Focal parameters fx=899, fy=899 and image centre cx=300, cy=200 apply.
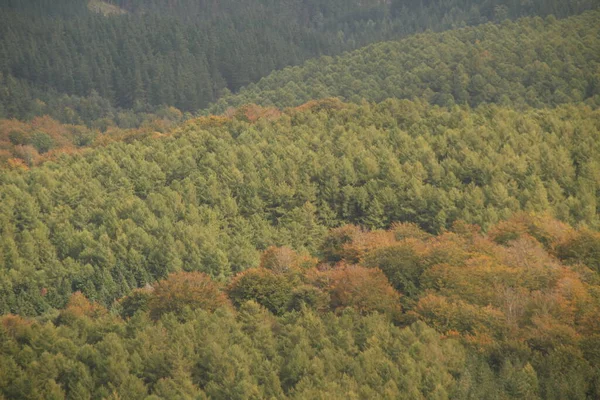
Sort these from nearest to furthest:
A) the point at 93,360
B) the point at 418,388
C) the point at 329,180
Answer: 1. the point at 418,388
2. the point at 93,360
3. the point at 329,180

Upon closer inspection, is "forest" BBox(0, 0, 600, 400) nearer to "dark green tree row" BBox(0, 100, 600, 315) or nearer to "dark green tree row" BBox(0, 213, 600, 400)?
"dark green tree row" BBox(0, 213, 600, 400)

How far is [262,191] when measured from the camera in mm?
129750

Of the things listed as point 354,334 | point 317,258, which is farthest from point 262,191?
point 354,334

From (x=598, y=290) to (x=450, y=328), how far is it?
13414mm

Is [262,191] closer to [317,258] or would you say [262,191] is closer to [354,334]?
[317,258]

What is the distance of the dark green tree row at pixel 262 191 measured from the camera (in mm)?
113125

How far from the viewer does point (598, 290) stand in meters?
75.9

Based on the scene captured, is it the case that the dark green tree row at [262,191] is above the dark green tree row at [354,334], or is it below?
below

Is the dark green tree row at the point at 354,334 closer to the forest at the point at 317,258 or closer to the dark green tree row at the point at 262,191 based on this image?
the forest at the point at 317,258

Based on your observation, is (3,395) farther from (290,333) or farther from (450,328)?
(450,328)

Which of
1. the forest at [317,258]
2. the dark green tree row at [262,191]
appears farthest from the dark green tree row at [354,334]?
the dark green tree row at [262,191]

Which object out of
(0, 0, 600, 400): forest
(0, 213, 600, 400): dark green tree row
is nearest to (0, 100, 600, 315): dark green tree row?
(0, 0, 600, 400): forest

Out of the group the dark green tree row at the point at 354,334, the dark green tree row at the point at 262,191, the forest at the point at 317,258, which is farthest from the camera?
the dark green tree row at the point at 262,191

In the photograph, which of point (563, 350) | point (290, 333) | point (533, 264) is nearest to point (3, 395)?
point (290, 333)
